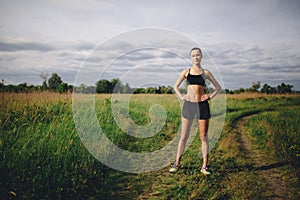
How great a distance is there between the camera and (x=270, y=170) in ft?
19.4

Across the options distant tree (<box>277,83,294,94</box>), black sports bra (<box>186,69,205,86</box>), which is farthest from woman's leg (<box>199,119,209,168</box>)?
distant tree (<box>277,83,294,94</box>)

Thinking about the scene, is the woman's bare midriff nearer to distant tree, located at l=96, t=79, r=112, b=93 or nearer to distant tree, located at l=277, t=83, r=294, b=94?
distant tree, located at l=96, t=79, r=112, b=93

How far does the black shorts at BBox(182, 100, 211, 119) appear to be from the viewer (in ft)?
17.2

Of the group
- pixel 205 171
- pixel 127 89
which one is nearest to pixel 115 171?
pixel 205 171

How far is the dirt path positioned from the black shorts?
1817mm

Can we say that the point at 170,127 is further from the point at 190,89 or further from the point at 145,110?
the point at 190,89

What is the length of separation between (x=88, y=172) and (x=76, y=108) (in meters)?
3.89

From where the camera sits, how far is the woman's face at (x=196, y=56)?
17.2 ft

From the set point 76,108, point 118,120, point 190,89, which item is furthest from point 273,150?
point 76,108

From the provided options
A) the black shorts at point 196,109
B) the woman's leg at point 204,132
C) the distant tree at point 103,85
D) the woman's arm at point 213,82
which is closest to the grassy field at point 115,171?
the woman's leg at point 204,132

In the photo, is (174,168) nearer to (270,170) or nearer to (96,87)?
(270,170)

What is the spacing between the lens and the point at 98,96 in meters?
11.2

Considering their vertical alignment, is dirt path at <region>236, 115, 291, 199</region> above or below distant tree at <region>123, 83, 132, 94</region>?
below

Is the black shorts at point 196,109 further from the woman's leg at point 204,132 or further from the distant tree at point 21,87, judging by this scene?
the distant tree at point 21,87
